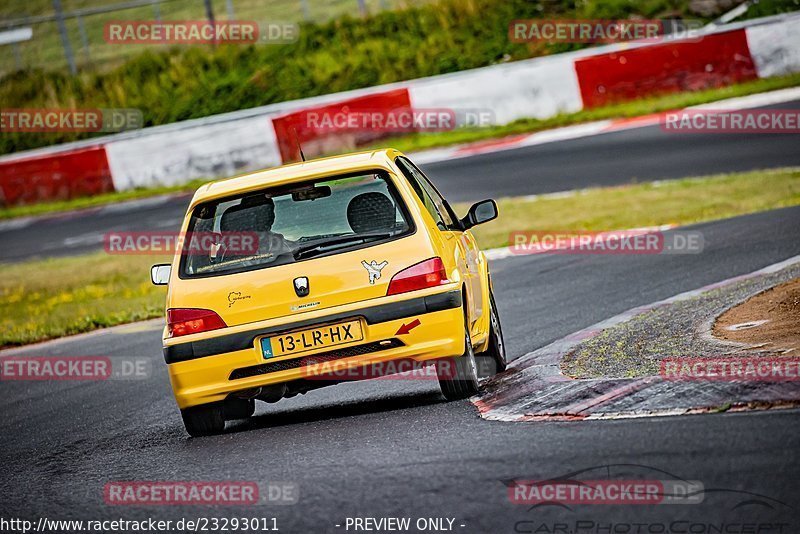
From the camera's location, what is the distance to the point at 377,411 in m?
7.99

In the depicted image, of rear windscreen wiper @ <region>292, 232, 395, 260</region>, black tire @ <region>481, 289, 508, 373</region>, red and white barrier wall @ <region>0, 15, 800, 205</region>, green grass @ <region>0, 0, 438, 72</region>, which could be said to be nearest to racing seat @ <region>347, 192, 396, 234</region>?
rear windscreen wiper @ <region>292, 232, 395, 260</region>

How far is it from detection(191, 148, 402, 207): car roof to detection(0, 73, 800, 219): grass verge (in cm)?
1659

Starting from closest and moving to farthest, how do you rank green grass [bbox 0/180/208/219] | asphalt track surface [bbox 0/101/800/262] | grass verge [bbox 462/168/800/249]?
grass verge [bbox 462/168/800/249], asphalt track surface [bbox 0/101/800/262], green grass [bbox 0/180/208/219]

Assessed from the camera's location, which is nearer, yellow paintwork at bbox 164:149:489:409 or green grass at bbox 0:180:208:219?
yellow paintwork at bbox 164:149:489:409

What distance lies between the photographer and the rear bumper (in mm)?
7500

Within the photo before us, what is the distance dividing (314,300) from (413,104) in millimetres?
19096

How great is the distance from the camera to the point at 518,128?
1014 inches

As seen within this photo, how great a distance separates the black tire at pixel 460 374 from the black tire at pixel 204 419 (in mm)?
1307

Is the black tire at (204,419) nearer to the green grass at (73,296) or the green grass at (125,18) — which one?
the green grass at (73,296)

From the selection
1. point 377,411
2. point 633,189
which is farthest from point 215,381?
point 633,189

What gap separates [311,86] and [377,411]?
81.9 ft

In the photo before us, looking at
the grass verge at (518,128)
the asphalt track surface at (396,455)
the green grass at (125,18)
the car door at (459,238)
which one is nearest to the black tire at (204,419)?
the asphalt track surface at (396,455)

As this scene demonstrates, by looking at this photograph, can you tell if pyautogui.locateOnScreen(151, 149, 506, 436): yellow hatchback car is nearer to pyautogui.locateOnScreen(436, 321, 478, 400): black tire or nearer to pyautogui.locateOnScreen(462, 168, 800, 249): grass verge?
pyautogui.locateOnScreen(436, 321, 478, 400): black tire

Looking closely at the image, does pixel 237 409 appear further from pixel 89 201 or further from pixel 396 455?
pixel 89 201
